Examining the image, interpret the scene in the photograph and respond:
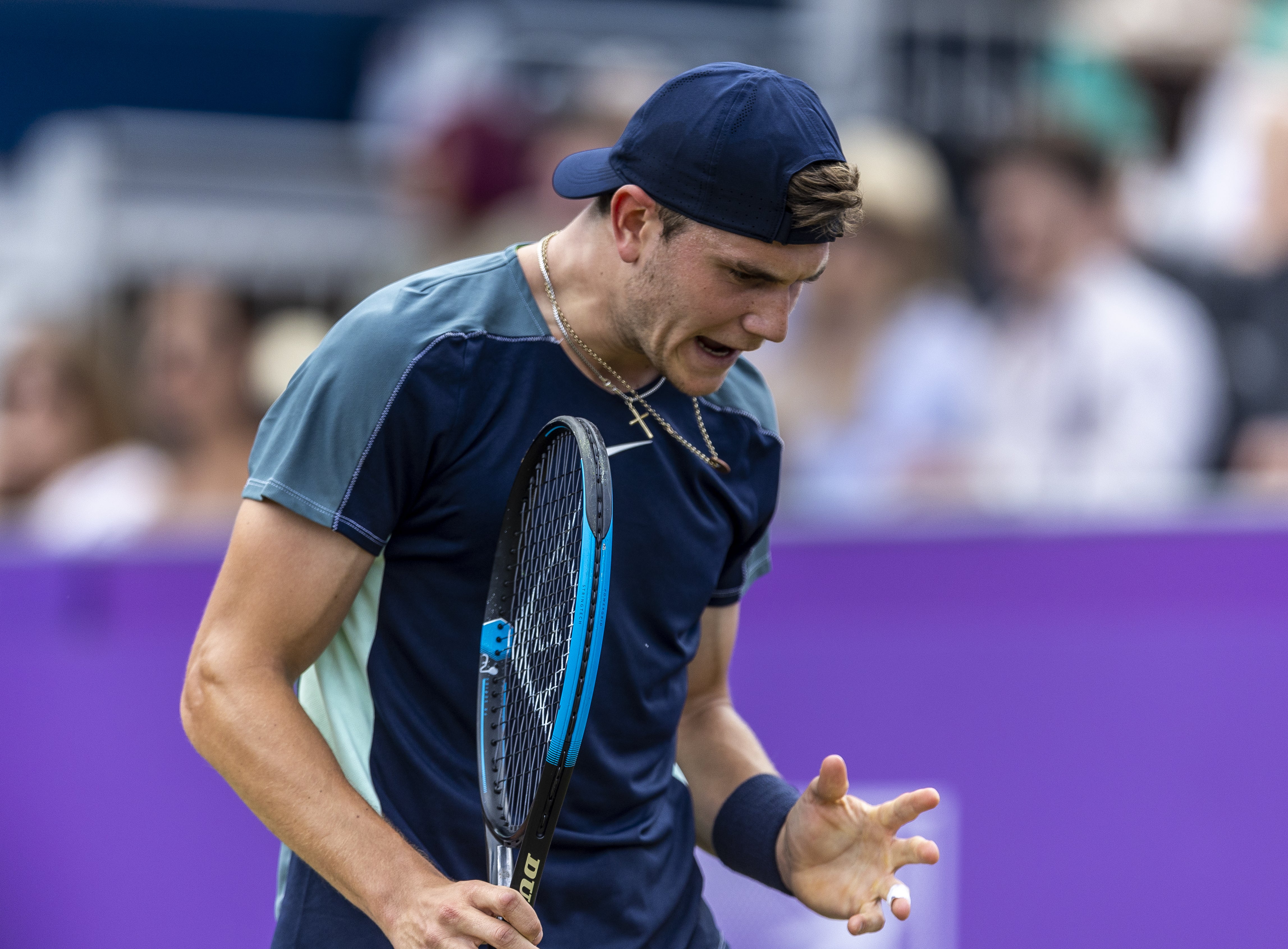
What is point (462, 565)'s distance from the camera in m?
2.43

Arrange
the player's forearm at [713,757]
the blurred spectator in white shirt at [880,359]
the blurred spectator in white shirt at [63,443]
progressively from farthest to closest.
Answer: the blurred spectator in white shirt at [880,359] < the blurred spectator in white shirt at [63,443] < the player's forearm at [713,757]

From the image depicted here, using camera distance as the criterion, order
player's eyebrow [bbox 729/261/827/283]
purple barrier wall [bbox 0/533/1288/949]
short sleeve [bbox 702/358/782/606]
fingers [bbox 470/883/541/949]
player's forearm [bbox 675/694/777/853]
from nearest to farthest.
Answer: fingers [bbox 470/883/541/949] < player's eyebrow [bbox 729/261/827/283] < short sleeve [bbox 702/358/782/606] < player's forearm [bbox 675/694/777/853] < purple barrier wall [bbox 0/533/1288/949]

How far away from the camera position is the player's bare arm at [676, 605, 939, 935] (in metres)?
2.53

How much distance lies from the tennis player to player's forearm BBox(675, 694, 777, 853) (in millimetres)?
179

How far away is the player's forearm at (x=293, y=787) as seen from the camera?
7.31ft

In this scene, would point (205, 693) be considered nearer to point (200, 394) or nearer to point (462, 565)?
point (462, 565)

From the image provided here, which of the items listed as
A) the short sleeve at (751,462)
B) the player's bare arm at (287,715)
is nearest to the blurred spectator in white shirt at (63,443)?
the short sleeve at (751,462)

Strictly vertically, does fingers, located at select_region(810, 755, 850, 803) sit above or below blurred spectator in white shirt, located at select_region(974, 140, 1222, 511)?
above

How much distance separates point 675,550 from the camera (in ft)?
Answer: 8.39

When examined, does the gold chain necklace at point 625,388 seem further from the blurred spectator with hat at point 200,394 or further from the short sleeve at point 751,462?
the blurred spectator with hat at point 200,394

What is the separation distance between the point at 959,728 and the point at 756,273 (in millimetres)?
2560

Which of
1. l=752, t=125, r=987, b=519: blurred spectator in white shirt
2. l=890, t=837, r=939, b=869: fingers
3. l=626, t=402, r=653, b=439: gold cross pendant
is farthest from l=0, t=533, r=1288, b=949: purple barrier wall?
l=626, t=402, r=653, b=439: gold cross pendant

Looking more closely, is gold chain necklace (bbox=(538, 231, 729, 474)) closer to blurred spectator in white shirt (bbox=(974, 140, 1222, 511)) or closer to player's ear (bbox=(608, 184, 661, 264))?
player's ear (bbox=(608, 184, 661, 264))

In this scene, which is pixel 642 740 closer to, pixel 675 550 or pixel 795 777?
pixel 675 550
